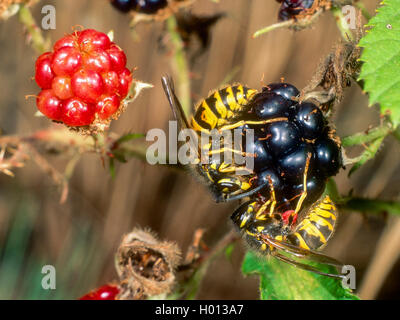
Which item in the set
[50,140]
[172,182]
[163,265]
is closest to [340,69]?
[163,265]

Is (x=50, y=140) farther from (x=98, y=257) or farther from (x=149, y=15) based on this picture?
(x=98, y=257)

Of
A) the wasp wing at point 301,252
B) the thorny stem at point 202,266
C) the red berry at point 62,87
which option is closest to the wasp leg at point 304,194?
the wasp wing at point 301,252

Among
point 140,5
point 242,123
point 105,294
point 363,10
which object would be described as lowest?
point 105,294

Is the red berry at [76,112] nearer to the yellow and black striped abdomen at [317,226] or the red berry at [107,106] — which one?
the red berry at [107,106]

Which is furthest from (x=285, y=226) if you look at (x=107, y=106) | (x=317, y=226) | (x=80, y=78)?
(x=80, y=78)

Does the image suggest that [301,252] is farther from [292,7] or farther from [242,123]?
[292,7]

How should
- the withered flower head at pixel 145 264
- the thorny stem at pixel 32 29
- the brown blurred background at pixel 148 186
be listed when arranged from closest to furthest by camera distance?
the withered flower head at pixel 145 264 < the thorny stem at pixel 32 29 < the brown blurred background at pixel 148 186
